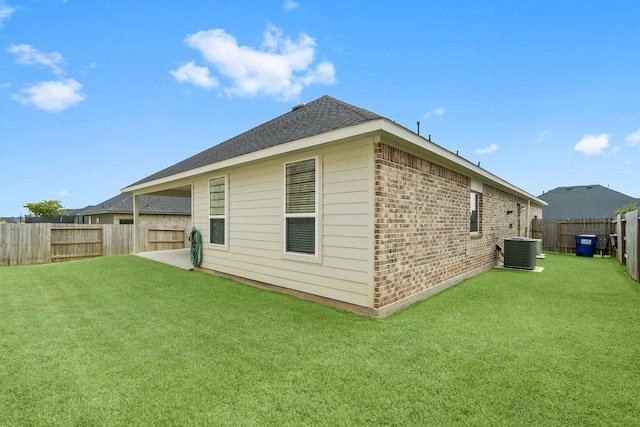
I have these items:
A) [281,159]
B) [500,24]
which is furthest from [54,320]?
[500,24]

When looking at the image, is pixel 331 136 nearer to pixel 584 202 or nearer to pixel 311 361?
pixel 311 361

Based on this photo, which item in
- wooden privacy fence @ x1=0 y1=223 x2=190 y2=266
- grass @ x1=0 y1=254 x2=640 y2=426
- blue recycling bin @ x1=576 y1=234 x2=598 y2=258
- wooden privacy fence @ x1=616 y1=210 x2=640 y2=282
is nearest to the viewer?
grass @ x1=0 y1=254 x2=640 y2=426

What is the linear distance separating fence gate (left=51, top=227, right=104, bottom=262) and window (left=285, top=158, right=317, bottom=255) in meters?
11.8

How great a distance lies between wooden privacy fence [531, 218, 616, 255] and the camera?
13977 millimetres

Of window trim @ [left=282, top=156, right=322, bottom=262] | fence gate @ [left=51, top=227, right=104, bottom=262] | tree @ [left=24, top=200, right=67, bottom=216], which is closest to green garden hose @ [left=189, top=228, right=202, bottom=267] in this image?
window trim @ [left=282, top=156, right=322, bottom=262]

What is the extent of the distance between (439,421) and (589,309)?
4.65 metres

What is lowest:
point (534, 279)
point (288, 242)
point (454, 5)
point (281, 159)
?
point (534, 279)

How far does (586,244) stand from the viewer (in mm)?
13250

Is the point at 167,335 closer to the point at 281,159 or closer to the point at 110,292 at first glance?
the point at 110,292

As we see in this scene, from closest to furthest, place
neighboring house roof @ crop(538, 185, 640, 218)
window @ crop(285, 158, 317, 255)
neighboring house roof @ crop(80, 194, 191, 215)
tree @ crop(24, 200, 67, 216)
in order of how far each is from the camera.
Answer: window @ crop(285, 158, 317, 255) → neighboring house roof @ crop(80, 194, 191, 215) → neighboring house roof @ crop(538, 185, 640, 218) → tree @ crop(24, 200, 67, 216)

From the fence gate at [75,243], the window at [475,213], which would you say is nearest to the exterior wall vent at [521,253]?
the window at [475,213]

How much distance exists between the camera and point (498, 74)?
11.6 metres

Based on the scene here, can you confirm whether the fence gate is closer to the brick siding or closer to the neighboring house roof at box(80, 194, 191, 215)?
the neighboring house roof at box(80, 194, 191, 215)

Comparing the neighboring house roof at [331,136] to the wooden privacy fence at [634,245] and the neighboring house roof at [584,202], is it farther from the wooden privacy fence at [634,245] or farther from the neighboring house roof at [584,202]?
the neighboring house roof at [584,202]
